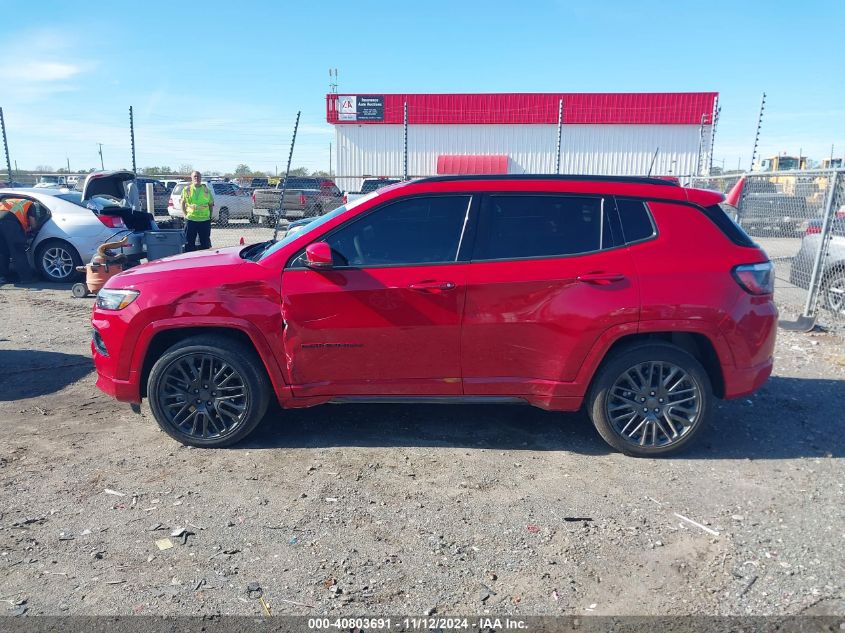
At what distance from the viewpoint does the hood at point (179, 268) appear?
4.30m

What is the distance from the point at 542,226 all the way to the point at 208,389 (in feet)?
8.36

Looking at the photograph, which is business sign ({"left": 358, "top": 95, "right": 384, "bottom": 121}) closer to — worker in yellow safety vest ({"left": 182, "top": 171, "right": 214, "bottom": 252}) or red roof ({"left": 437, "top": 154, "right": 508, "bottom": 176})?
red roof ({"left": 437, "top": 154, "right": 508, "bottom": 176})

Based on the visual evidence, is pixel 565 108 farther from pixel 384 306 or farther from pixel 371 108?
pixel 384 306

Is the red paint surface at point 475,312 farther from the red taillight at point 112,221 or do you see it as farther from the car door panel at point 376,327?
the red taillight at point 112,221

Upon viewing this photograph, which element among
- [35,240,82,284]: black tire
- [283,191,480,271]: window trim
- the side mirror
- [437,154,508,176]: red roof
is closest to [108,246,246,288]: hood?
[283,191,480,271]: window trim

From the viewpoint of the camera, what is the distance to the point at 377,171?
35094 millimetres

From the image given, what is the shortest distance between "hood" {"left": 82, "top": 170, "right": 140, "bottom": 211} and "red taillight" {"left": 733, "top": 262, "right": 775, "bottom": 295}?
9899 millimetres

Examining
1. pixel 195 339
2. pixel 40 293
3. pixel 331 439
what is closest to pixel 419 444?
pixel 331 439

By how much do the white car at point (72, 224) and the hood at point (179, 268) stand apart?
6.39m

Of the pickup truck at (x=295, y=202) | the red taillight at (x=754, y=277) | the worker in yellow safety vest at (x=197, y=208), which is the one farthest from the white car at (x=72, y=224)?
the red taillight at (x=754, y=277)

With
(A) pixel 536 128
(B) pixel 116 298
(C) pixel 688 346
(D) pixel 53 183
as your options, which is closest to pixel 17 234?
(B) pixel 116 298

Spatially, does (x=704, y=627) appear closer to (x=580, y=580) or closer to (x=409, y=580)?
(x=580, y=580)

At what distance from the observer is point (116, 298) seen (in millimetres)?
4352

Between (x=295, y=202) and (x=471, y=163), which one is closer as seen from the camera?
(x=295, y=202)
